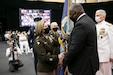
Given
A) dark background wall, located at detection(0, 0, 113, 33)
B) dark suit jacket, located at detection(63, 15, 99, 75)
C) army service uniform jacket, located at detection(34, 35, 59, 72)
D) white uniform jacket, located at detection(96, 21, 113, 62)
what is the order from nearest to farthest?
dark suit jacket, located at detection(63, 15, 99, 75)
army service uniform jacket, located at detection(34, 35, 59, 72)
white uniform jacket, located at detection(96, 21, 113, 62)
dark background wall, located at detection(0, 0, 113, 33)

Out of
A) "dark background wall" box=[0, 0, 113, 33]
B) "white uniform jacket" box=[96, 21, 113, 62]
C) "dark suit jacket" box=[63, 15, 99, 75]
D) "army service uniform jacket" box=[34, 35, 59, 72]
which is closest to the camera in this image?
"dark suit jacket" box=[63, 15, 99, 75]

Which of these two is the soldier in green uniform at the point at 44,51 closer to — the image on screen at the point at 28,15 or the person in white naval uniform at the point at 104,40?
the person in white naval uniform at the point at 104,40

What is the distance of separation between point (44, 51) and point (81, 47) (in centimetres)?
64

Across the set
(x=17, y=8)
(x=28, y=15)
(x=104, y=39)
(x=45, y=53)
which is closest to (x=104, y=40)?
(x=104, y=39)

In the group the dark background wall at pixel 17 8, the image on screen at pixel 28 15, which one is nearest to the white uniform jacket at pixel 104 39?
the dark background wall at pixel 17 8

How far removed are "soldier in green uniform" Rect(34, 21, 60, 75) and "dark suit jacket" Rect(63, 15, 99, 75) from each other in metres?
0.43

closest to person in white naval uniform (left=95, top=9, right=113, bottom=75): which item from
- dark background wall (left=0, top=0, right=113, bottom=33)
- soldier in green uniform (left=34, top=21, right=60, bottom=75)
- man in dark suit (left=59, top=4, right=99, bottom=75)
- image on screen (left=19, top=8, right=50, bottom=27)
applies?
soldier in green uniform (left=34, top=21, right=60, bottom=75)

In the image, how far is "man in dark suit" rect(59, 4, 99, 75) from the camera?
230cm

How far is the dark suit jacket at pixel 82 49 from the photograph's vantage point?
7.56 feet

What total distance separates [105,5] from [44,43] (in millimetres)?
12431

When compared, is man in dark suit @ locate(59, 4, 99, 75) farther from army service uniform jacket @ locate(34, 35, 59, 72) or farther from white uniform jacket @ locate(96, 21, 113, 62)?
white uniform jacket @ locate(96, 21, 113, 62)

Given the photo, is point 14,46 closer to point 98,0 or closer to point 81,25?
point 81,25

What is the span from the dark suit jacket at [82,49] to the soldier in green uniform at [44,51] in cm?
43

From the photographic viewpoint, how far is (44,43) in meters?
2.84
